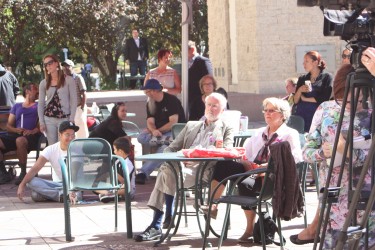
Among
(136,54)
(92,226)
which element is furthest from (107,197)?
(136,54)

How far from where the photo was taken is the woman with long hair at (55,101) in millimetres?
12328

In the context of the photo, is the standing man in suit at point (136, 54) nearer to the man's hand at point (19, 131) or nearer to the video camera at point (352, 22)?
the man's hand at point (19, 131)

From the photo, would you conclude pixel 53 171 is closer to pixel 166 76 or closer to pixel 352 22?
pixel 166 76

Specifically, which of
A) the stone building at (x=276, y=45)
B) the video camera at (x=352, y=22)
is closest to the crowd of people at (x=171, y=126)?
the video camera at (x=352, y=22)

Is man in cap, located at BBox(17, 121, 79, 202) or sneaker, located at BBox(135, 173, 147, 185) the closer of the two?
man in cap, located at BBox(17, 121, 79, 202)

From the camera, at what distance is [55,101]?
12.3 meters

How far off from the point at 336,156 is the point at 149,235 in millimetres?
2512

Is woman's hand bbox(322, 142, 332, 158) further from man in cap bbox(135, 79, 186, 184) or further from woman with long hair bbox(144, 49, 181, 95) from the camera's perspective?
woman with long hair bbox(144, 49, 181, 95)

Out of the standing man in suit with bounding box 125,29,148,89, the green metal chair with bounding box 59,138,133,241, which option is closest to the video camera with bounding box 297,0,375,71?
the green metal chair with bounding box 59,138,133,241

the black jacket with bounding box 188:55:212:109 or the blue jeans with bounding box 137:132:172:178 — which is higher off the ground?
the black jacket with bounding box 188:55:212:109

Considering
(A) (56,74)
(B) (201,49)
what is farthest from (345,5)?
(B) (201,49)

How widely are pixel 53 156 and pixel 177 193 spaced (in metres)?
2.34

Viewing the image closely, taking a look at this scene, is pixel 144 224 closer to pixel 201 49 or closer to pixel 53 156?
pixel 53 156

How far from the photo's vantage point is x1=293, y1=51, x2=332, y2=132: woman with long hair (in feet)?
37.8
